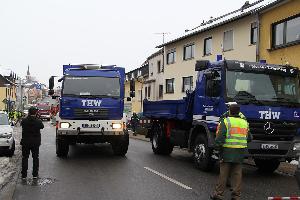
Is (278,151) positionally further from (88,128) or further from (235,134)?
(88,128)

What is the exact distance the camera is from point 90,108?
13.9 m

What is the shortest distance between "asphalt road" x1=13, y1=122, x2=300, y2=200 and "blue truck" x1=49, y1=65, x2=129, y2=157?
771mm

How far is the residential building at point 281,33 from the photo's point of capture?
19.6 m

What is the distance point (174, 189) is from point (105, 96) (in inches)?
234

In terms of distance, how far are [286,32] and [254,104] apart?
37.4ft

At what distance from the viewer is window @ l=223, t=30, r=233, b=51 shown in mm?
27078

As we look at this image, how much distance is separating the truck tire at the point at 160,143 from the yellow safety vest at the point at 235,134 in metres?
7.71

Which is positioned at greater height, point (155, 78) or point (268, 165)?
point (155, 78)

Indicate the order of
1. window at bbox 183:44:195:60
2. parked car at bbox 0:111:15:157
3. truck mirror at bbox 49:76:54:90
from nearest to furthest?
parked car at bbox 0:111:15:157, truck mirror at bbox 49:76:54:90, window at bbox 183:44:195:60

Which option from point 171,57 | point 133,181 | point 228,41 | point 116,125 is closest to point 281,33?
point 228,41

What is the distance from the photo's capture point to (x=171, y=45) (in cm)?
3656

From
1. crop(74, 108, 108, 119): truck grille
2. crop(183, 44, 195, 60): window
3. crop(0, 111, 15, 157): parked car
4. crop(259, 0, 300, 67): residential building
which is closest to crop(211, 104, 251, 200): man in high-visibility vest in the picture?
crop(74, 108, 108, 119): truck grille

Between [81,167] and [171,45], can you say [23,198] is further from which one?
[171,45]

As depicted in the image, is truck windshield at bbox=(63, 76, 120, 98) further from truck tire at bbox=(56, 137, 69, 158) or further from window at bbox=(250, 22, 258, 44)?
window at bbox=(250, 22, 258, 44)
